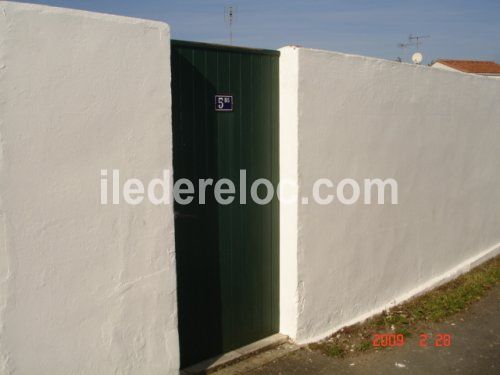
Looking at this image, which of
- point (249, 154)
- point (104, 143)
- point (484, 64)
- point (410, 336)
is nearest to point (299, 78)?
point (249, 154)

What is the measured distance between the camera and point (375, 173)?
5.29m

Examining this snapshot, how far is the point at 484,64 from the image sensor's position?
27766 millimetres

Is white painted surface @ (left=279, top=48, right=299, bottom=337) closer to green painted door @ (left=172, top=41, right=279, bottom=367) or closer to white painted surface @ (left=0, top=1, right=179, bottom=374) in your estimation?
green painted door @ (left=172, top=41, right=279, bottom=367)

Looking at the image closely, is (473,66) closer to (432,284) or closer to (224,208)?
(432,284)

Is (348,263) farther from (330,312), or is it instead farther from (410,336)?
(410,336)

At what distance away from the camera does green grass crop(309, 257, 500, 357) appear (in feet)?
15.6

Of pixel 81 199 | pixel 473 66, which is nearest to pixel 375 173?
pixel 81 199

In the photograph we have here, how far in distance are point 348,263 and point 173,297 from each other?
82.0 inches

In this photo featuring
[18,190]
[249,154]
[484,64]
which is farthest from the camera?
[484,64]
